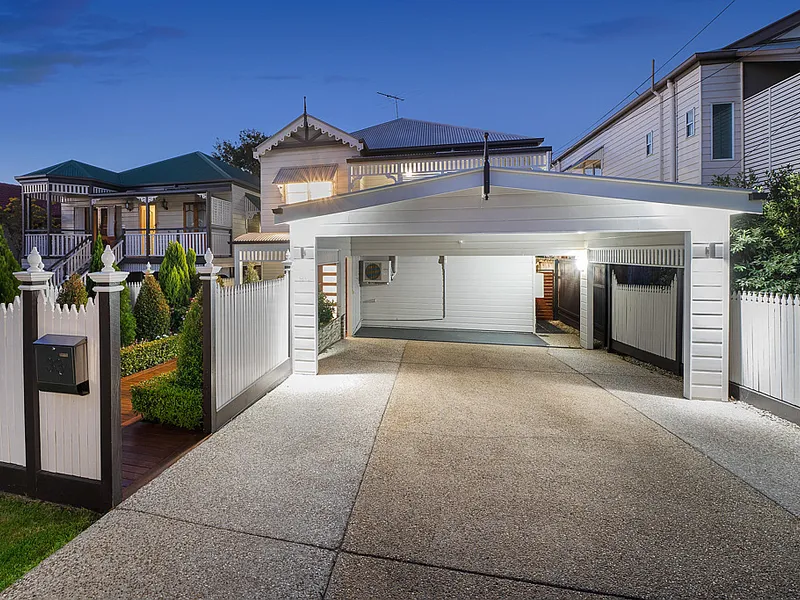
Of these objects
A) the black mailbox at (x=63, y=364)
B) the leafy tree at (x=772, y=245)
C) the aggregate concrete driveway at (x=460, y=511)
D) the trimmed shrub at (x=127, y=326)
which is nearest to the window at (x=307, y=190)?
the trimmed shrub at (x=127, y=326)

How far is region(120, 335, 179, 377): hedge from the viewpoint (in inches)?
281

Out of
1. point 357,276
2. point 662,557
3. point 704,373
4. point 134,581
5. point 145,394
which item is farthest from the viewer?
point 357,276

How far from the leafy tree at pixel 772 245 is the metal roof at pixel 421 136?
933 centimetres

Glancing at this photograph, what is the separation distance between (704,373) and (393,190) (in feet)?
16.7

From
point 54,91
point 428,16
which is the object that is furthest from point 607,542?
point 54,91

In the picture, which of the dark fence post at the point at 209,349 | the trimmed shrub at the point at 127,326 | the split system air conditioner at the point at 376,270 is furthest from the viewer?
the split system air conditioner at the point at 376,270

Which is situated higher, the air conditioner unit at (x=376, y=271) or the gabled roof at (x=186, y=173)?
the gabled roof at (x=186, y=173)

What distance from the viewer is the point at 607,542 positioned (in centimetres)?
284

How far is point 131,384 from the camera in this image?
662cm

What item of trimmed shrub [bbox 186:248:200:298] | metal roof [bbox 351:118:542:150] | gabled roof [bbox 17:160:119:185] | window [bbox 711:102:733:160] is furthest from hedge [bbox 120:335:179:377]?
window [bbox 711:102:733:160]

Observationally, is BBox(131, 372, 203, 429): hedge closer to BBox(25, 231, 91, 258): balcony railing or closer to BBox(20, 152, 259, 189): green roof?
BBox(20, 152, 259, 189): green roof

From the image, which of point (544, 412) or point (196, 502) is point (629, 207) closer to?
point (544, 412)

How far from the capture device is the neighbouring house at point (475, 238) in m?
5.94

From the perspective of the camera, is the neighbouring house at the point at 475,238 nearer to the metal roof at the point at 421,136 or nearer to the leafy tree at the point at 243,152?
the metal roof at the point at 421,136
